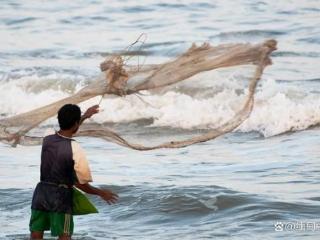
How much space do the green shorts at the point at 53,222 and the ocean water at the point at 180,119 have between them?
93 cm

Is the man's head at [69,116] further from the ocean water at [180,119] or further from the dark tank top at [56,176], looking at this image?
the ocean water at [180,119]

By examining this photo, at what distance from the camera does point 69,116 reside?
6574 mm

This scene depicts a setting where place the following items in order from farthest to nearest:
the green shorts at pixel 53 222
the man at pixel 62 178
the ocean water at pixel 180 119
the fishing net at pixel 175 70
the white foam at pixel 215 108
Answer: the white foam at pixel 215 108
the ocean water at pixel 180 119
the fishing net at pixel 175 70
the green shorts at pixel 53 222
the man at pixel 62 178

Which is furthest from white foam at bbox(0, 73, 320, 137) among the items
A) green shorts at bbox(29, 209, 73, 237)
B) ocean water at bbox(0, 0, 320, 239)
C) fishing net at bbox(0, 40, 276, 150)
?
green shorts at bbox(29, 209, 73, 237)

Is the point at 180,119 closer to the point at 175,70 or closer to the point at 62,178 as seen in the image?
the point at 175,70

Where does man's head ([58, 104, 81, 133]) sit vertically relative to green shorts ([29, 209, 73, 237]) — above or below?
above

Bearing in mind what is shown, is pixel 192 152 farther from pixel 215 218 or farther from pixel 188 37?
pixel 188 37

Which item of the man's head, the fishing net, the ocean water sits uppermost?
the fishing net

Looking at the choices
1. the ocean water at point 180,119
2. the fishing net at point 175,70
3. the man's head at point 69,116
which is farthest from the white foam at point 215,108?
the man's head at point 69,116

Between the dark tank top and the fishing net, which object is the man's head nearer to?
the dark tank top

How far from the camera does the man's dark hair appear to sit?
21.5 feet

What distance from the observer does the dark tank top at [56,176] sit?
21.5ft

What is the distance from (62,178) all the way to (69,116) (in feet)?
1.38

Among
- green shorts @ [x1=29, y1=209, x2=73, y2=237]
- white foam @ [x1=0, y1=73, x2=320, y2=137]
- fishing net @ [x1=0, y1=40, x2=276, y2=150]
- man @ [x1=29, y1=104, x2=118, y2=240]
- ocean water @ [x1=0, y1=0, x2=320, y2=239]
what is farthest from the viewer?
white foam @ [x1=0, y1=73, x2=320, y2=137]
